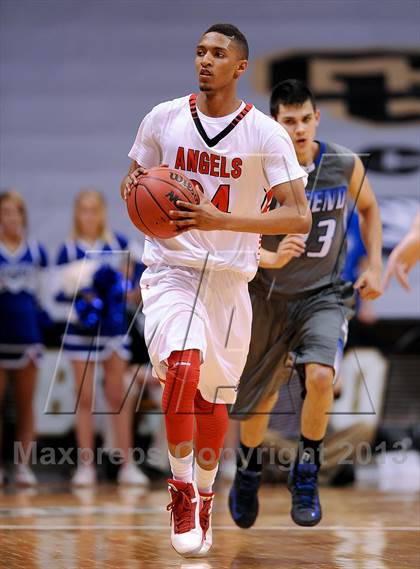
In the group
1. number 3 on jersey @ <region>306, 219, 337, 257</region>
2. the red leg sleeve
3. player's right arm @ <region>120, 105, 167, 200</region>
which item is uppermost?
player's right arm @ <region>120, 105, 167, 200</region>

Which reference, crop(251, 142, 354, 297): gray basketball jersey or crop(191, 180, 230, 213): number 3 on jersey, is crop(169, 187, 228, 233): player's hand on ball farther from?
crop(251, 142, 354, 297): gray basketball jersey

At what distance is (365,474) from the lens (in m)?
10.6

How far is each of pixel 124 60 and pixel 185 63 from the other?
1.82 ft

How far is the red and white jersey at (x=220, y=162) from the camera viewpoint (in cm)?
526

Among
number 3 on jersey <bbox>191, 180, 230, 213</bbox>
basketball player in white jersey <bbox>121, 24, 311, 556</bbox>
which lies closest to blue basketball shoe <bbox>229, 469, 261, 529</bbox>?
basketball player in white jersey <bbox>121, 24, 311, 556</bbox>

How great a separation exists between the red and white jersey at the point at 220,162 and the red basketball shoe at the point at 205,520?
104cm

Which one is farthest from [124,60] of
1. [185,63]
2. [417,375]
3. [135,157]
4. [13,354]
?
[135,157]

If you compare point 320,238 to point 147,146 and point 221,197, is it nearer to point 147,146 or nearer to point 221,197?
point 221,197

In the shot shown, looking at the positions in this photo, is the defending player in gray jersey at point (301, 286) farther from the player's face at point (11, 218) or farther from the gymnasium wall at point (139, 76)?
the gymnasium wall at point (139, 76)

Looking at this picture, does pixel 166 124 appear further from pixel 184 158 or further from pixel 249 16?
pixel 249 16

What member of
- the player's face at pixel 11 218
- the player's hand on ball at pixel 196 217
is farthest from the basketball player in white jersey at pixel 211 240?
the player's face at pixel 11 218

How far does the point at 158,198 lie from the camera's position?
16.1 feet

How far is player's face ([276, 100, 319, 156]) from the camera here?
631cm

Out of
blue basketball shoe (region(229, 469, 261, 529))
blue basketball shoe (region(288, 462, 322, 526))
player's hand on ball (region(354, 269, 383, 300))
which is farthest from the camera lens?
blue basketball shoe (region(229, 469, 261, 529))
